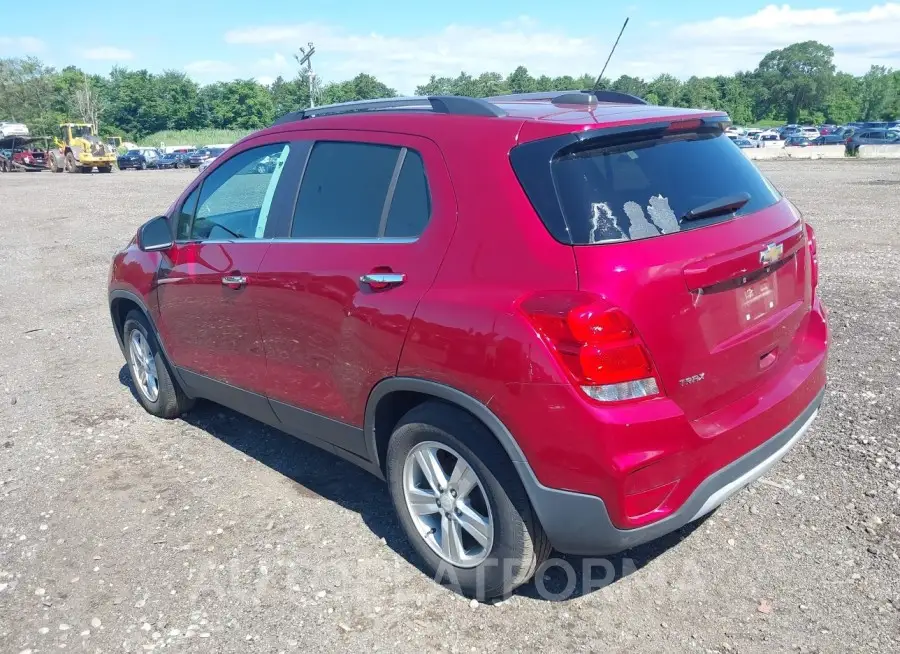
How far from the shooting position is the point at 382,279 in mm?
3127

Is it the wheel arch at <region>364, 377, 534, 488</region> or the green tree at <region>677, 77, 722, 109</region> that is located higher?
the green tree at <region>677, 77, 722, 109</region>

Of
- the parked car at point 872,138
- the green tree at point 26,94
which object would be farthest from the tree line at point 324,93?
the parked car at point 872,138

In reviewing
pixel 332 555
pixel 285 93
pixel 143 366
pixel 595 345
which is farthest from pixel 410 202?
pixel 285 93

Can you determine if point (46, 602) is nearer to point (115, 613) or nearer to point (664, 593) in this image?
point (115, 613)

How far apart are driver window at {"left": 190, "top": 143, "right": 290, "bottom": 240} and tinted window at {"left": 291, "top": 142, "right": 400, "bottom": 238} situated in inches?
11.4

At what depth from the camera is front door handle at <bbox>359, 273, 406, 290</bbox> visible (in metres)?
3.07

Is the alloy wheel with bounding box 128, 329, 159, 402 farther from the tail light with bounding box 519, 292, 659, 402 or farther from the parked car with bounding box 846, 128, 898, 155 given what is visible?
the parked car with bounding box 846, 128, 898, 155

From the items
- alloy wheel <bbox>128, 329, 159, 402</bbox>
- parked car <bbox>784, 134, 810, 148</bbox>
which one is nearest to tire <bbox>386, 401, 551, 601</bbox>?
alloy wheel <bbox>128, 329, 159, 402</bbox>

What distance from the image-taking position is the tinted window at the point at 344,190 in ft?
10.9

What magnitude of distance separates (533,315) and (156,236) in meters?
2.85

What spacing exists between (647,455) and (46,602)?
8.60 ft

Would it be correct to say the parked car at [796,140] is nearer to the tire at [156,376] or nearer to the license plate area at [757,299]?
the tire at [156,376]

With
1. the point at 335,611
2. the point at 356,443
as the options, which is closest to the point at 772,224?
the point at 356,443

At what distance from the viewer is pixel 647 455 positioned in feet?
8.38
